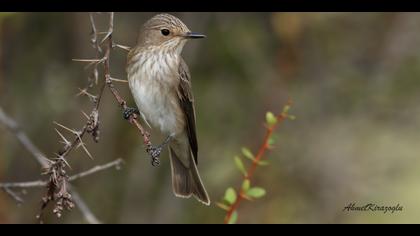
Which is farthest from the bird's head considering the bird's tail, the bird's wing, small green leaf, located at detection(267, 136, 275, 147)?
small green leaf, located at detection(267, 136, 275, 147)

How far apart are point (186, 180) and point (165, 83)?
889 millimetres

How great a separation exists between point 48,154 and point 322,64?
289 centimetres

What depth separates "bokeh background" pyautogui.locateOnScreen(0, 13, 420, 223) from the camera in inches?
267

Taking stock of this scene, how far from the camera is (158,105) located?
17.7ft

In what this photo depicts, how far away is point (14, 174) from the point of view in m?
6.82

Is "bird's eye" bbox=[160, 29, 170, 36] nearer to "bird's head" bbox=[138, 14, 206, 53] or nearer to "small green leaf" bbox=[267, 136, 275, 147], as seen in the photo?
"bird's head" bbox=[138, 14, 206, 53]

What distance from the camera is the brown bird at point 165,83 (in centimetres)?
529

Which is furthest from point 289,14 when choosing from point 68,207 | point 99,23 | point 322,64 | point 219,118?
point 68,207

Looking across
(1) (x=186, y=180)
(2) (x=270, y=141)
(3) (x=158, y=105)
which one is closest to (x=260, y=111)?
(1) (x=186, y=180)

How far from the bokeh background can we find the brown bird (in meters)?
1.16

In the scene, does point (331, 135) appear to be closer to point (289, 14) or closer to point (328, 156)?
point (328, 156)

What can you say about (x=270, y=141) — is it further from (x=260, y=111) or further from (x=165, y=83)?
(x=260, y=111)

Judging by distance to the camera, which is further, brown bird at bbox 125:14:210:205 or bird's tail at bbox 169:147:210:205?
bird's tail at bbox 169:147:210:205

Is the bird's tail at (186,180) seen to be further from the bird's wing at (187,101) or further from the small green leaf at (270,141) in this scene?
the small green leaf at (270,141)
